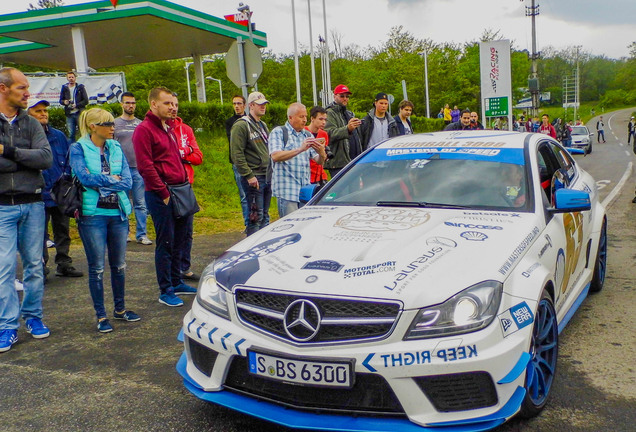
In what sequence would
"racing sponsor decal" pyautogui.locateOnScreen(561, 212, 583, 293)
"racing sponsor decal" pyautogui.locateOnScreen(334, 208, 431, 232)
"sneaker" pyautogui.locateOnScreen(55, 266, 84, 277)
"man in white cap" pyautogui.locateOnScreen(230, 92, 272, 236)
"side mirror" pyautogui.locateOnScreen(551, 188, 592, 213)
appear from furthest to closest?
1. "sneaker" pyautogui.locateOnScreen(55, 266, 84, 277)
2. "man in white cap" pyautogui.locateOnScreen(230, 92, 272, 236)
3. "racing sponsor decal" pyautogui.locateOnScreen(561, 212, 583, 293)
4. "side mirror" pyautogui.locateOnScreen(551, 188, 592, 213)
5. "racing sponsor decal" pyautogui.locateOnScreen(334, 208, 431, 232)

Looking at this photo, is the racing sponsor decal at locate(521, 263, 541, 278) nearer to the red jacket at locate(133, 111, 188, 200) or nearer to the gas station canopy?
the red jacket at locate(133, 111, 188, 200)

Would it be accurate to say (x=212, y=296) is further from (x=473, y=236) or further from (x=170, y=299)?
(x=170, y=299)

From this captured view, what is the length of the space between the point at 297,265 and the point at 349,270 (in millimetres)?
289

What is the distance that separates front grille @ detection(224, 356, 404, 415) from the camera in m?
2.69

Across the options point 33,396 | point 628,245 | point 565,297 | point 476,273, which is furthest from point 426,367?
point 628,245

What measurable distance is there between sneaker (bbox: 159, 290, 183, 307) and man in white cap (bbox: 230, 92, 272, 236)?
146 centimetres

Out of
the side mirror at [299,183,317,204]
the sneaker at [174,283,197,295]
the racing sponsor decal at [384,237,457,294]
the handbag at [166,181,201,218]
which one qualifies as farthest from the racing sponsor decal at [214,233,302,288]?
the sneaker at [174,283,197,295]

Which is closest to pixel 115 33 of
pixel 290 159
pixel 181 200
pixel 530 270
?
pixel 290 159

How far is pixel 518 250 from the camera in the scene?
318cm

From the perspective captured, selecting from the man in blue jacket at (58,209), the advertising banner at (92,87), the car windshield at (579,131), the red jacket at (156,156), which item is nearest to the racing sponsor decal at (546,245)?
the red jacket at (156,156)

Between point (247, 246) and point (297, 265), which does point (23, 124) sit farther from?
point (297, 265)

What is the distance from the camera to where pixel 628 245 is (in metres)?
7.60

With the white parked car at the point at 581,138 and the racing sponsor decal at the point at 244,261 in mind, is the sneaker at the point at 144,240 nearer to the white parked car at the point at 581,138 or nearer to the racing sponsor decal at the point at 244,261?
the racing sponsor decal at the point at 244,261

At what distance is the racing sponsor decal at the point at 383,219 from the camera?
352 cm
